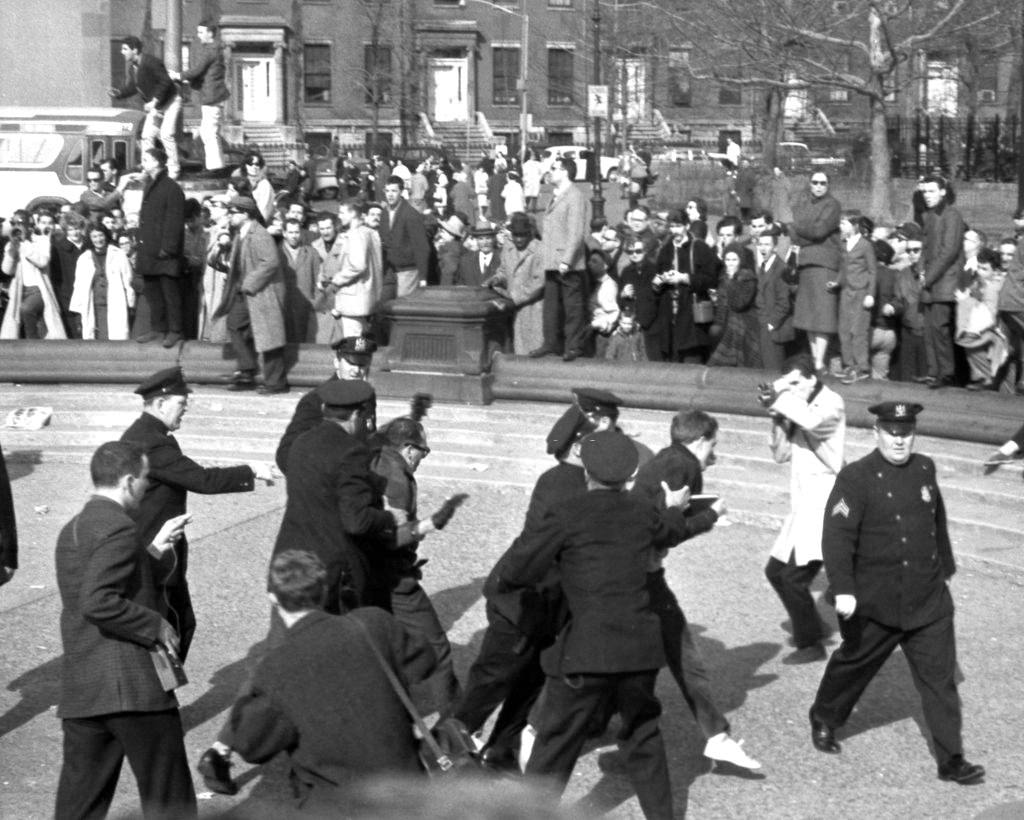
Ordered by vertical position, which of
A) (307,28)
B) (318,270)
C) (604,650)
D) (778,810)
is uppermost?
(307,28)

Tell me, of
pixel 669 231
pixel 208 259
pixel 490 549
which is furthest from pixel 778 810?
pixel 208 259

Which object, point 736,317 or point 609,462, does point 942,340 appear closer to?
point 736,317

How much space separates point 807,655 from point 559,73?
2311 inches

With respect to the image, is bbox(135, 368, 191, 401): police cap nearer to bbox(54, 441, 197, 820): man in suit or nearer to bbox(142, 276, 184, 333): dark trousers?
bbox(54, 441, 197, 820): man in suit

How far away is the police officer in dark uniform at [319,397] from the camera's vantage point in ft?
28.7

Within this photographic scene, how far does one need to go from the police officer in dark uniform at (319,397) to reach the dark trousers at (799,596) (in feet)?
7.77

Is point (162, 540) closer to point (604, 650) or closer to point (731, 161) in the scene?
point (604, 650)

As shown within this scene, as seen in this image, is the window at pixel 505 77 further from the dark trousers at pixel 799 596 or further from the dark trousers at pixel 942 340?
the dark trousers at pixel 799 596

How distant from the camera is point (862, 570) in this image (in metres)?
7.91

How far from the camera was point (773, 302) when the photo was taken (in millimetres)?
15047

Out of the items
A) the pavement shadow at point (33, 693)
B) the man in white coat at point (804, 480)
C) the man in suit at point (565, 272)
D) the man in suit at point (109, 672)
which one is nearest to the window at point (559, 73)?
the man in suit at point (565, 272)

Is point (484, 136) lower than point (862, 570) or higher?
higher

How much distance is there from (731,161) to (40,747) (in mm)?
35615

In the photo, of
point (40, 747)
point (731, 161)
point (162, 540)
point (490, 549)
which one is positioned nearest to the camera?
point (162, 540)
